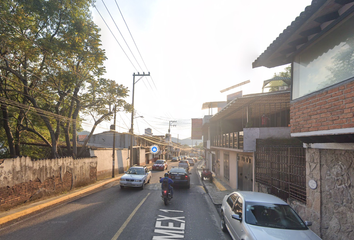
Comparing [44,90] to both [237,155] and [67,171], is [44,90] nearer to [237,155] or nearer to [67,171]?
[67,171]

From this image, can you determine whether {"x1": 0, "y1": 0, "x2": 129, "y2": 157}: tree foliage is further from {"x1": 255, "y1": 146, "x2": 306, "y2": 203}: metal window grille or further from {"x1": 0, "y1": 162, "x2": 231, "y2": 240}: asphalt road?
{"x1": 255, "y1": 146, "x2": 306, "y2": 203}: metal window grille

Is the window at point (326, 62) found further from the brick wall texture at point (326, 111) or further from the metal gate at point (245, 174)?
the metal gate at point (245, 174)

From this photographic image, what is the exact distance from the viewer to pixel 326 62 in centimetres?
512

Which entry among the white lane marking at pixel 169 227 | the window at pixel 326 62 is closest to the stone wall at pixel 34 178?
the white lane marking at pixel 169 227

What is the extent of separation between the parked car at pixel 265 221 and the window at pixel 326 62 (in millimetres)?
3312

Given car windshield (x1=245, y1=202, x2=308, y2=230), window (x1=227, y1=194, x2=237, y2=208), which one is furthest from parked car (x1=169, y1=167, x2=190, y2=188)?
car windshield (x1=245, y1=202, x2=308, y2=230)

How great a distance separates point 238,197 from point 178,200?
19.6 ft

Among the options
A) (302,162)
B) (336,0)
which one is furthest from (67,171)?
(336,0)

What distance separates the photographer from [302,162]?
731 centimetres

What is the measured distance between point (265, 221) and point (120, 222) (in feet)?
15.7

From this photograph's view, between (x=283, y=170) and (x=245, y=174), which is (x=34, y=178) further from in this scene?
(x=245, y=174)

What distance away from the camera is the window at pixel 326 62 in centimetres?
448

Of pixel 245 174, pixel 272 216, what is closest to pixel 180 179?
pixel 245 174

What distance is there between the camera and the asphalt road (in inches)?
239
